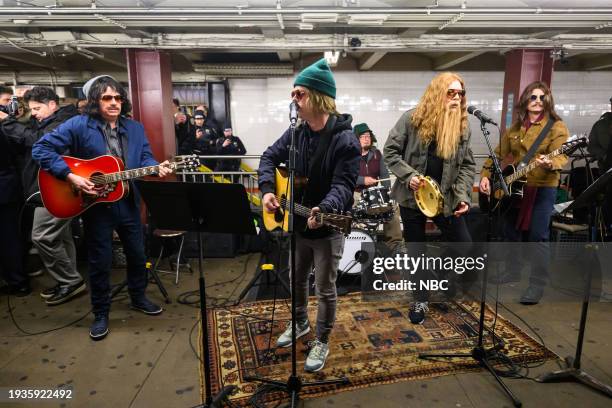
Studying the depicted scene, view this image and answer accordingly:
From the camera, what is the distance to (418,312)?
10.9ft

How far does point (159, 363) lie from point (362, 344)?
5.00 ft

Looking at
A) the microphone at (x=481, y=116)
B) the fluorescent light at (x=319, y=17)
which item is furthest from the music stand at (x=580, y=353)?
the fluorescent light at (x=319, y=17)

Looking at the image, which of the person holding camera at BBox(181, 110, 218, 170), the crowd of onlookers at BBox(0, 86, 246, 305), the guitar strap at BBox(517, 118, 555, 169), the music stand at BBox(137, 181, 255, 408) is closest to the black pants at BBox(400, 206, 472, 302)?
the guitar strap at BBox(517, 118, 555, 169)

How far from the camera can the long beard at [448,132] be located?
2951mm

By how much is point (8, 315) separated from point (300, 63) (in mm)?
7637

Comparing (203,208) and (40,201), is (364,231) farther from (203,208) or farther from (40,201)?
(40,201)

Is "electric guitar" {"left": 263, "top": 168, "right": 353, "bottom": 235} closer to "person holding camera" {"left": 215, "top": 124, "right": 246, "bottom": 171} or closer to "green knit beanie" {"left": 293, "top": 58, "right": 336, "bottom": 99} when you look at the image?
"green knit beanie" {"left": 293, "top": 58, "right": 336, "bottom": 99}

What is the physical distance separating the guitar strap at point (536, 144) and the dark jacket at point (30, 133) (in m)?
4.50

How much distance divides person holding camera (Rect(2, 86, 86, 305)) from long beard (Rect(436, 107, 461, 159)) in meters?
3.60

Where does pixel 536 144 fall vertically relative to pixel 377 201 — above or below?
above

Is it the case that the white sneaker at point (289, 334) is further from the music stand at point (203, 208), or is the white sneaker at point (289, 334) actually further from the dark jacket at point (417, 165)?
the dark jacket at point (417, 165)

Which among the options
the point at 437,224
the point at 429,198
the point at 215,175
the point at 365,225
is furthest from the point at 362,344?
the point at 215,175

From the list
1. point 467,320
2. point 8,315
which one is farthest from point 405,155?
point 8,315

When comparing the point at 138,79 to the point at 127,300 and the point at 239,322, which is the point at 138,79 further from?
the point at 239,322
